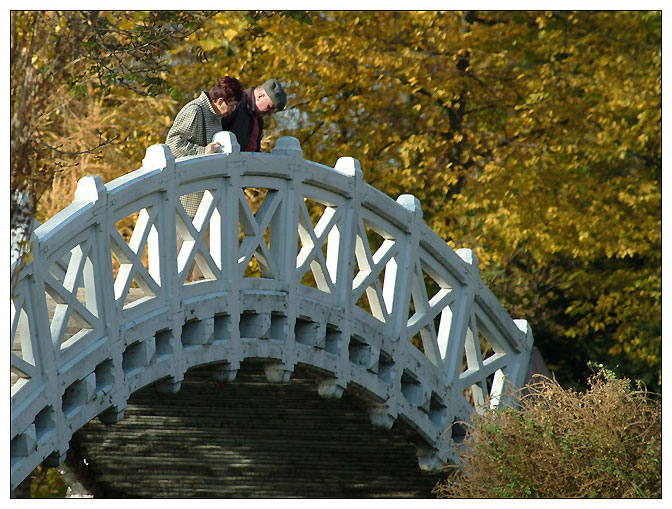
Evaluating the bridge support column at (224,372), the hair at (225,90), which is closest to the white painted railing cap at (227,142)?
the hair at (225,90)

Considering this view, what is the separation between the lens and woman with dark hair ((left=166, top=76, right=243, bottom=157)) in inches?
→ 349

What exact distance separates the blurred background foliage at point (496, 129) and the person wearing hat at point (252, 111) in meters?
4.96

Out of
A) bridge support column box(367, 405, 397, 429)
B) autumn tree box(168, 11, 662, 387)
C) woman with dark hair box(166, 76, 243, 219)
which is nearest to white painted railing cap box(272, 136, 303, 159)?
woman with dark hair box(166, 76, 243, 219)

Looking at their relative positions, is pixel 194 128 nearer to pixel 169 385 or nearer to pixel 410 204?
pixel 169 385

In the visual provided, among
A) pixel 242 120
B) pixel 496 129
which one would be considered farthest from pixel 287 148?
pixel 496 129

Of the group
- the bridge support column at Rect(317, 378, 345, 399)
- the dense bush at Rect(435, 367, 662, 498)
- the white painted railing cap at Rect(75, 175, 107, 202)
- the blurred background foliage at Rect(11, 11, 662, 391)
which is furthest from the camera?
the blurred background foliage at Rect(11, 11, 662, 391)

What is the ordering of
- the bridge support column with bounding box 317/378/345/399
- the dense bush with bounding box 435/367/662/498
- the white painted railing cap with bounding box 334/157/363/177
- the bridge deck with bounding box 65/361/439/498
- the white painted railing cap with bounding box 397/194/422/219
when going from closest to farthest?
the dense bush with bounding box 435/367/662/498, the white painted railing cap with bounding box 334/157/363/177, the bridge support column with bounding box 317/378/345/399, the white painted railing cap with bounding box 397/194/422/219, the bridge deck with bounding box 65/361/439/498

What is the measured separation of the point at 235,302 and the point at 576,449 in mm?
2628

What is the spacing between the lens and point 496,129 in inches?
675

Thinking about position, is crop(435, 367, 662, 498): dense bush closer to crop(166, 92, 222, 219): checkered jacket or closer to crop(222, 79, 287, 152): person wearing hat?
crop(222, 79, 287, 152): person wearing hat

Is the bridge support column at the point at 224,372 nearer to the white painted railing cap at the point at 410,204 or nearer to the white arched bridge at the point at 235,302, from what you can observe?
the white arched bridge at the point at 235,302

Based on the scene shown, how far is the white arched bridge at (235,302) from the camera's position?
24.1 feet

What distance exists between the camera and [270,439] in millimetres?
11586

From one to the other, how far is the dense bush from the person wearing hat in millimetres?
2774
